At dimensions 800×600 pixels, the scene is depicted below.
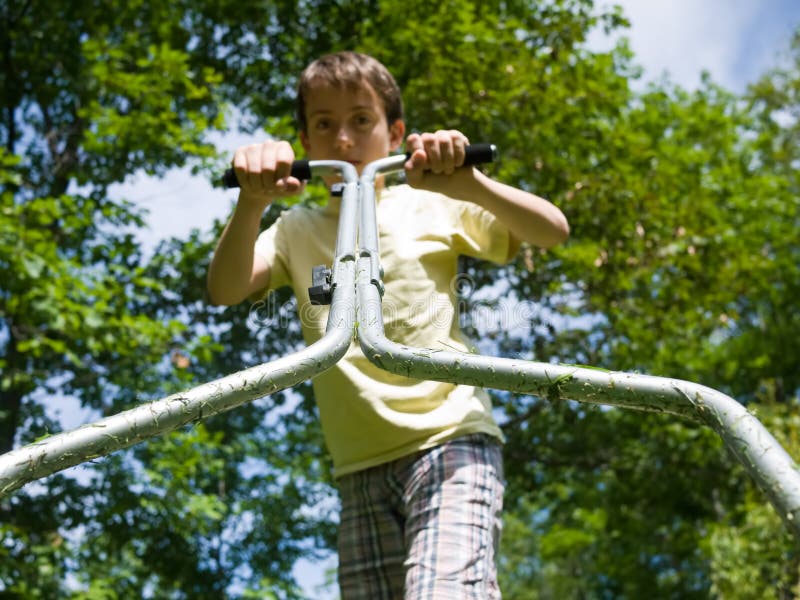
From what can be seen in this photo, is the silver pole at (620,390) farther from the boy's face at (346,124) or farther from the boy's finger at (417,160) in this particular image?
the boy's face at (346,124)

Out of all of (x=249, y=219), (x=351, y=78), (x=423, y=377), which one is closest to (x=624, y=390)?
(x=423, y=377)

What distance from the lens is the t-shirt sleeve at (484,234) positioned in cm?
172

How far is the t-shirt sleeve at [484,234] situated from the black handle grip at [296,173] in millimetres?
411

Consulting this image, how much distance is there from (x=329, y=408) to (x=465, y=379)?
30.1 inches

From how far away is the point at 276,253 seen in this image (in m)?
1.78

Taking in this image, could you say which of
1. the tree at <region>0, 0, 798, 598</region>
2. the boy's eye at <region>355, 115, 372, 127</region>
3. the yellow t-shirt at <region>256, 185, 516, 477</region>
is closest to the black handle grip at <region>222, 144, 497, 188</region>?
the yellow t-shirt at <region>256, 185, 516, 477</region>

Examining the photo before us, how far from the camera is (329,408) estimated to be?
5.24 feet

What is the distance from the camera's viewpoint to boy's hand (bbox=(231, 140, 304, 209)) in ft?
4.45

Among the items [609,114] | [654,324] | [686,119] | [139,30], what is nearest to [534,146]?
[609,114]

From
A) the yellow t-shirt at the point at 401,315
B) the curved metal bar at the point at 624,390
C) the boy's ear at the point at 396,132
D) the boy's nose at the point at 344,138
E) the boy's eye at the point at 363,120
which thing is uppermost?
the boy's ear at the point at 396,132

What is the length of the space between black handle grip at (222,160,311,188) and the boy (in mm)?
22

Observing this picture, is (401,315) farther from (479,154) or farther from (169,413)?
(169,413)

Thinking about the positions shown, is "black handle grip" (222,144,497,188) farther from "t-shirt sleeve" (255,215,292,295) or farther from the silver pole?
the silver pole

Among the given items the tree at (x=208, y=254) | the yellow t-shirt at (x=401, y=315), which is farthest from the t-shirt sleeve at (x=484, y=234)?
the tree at (x=208, y=254)
